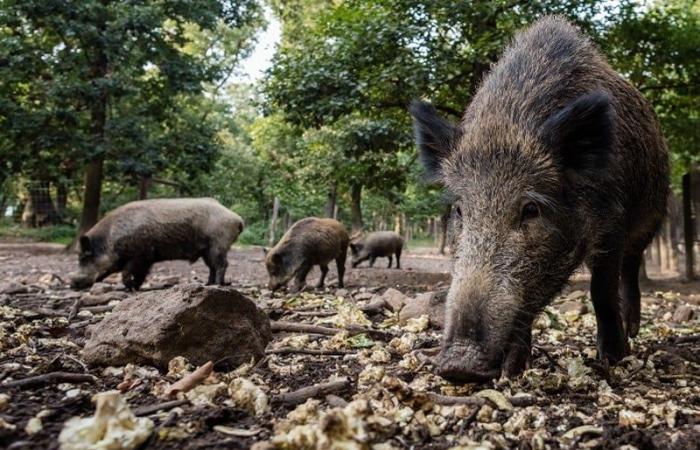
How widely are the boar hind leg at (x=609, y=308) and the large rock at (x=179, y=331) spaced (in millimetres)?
2109

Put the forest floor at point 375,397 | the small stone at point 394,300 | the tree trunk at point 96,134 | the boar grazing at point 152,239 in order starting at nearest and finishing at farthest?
1. the forest floor at point 375,397
2. the small stone at point 394,300
3. the boar grazing at point 152,239
4. the tree trunk at point 96,134

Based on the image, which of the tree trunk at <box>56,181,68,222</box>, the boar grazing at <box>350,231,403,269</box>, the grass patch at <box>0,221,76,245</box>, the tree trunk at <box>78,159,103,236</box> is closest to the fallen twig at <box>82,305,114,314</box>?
the tree trunk at <box>78,159,103,236</box>

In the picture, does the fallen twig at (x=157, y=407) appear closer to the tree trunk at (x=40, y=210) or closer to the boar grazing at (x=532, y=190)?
the boar grazing at (x=532, y=190)

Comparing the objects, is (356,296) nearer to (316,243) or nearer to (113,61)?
(316,243)

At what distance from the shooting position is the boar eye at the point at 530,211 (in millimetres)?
2922

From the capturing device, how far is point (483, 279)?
102 inches

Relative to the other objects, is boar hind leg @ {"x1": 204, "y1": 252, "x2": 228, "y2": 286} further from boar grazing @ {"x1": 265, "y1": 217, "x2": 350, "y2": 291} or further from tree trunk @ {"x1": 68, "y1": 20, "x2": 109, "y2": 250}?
tree trunk @ {"x1": 68, "y1": 20, "x2": 109, "y2": 250}

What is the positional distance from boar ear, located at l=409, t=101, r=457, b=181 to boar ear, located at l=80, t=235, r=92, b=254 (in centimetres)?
623

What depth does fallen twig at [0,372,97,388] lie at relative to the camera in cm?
234

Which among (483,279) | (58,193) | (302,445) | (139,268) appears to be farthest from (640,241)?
(58,193)

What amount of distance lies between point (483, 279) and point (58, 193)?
93.9ft

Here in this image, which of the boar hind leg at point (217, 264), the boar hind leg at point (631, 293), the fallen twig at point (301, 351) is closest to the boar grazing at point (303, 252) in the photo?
the boar hind leg at point (217, 264)

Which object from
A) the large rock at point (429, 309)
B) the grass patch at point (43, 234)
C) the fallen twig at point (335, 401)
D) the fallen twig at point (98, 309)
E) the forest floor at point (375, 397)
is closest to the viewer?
the forest floor at point (375, 397)

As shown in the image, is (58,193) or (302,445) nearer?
(302,445)
